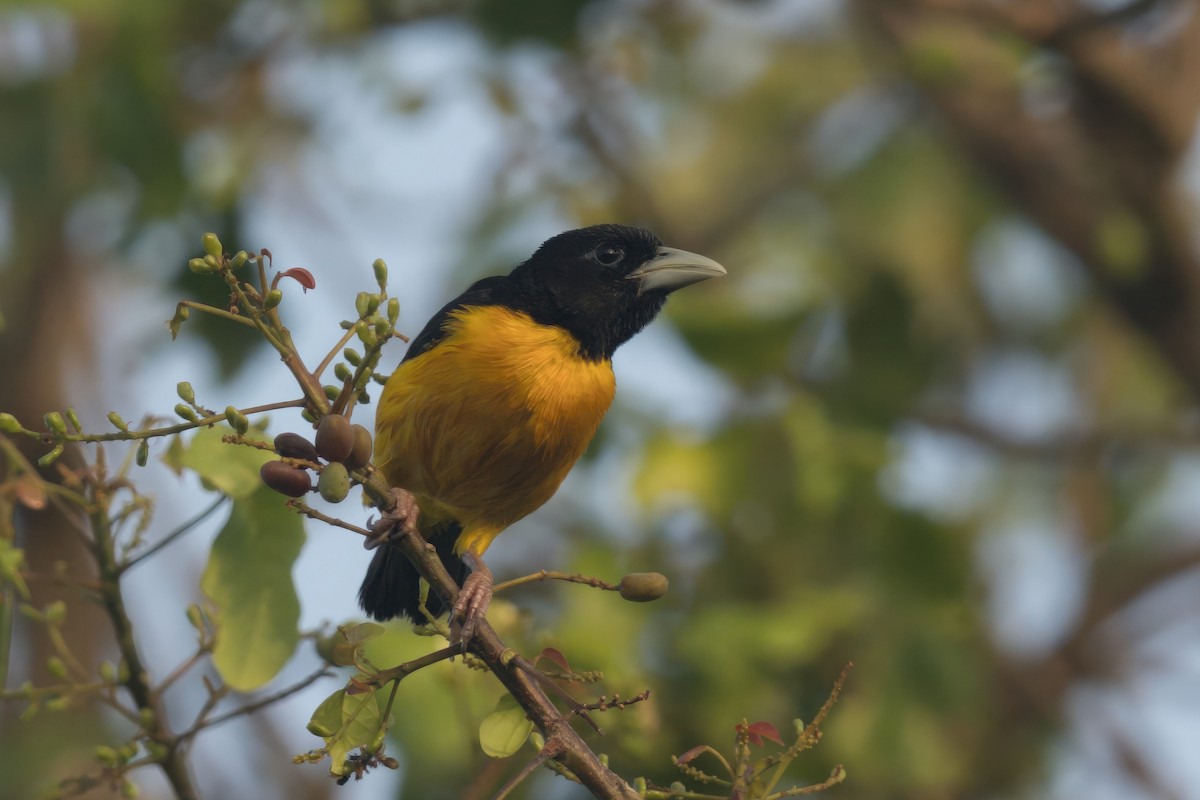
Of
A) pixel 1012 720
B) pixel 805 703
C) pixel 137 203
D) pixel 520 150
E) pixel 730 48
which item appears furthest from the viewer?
pixel 730 48

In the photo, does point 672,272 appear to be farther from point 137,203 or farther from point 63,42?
point 63,42

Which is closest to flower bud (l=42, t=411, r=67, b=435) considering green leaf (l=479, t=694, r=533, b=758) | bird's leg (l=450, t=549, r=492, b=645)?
bird's leg (l=450, t=549, r=492, b=645)

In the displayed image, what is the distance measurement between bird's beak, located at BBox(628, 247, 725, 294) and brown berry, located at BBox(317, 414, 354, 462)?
6.84ft

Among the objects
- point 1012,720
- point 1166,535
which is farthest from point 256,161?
point 1166,535

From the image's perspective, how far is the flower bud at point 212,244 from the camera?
6.80ft

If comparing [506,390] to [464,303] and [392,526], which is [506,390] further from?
[392,526]

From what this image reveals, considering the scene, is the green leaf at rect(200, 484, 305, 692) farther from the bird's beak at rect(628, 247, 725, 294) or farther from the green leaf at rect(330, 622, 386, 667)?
the bird's beak at rect(628, 247, 725, 294)

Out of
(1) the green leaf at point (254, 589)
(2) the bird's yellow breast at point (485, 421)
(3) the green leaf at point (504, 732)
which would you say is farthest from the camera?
(2) the bird's yellow breast at point (485, 421)

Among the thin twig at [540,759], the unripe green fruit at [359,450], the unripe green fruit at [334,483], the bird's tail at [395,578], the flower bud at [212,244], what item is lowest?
the thin twig at [540,759]

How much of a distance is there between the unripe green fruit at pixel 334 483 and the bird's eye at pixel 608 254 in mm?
2203

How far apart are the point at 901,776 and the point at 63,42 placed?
451 cm

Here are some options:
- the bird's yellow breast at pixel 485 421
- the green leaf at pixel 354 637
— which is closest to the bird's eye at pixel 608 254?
the bird's yellow breast at pixel 485 421

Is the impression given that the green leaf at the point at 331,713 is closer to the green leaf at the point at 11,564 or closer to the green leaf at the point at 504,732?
the green leaf at the point at 504,732

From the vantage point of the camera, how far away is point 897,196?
24.7 ft
